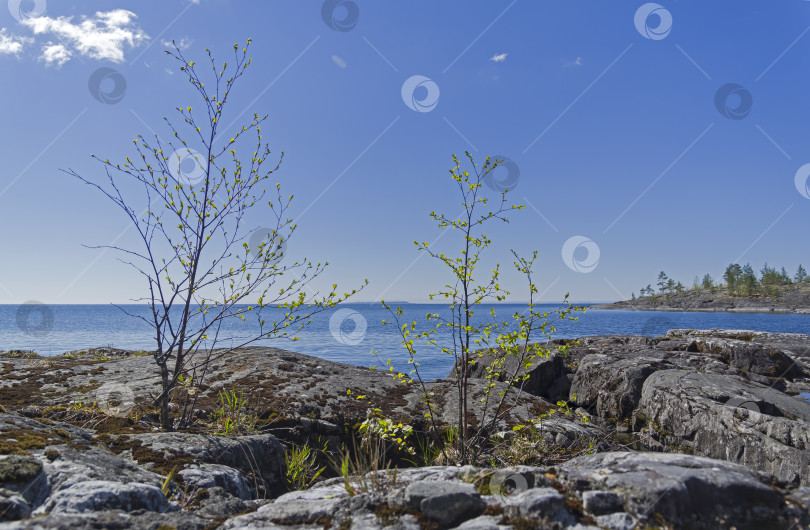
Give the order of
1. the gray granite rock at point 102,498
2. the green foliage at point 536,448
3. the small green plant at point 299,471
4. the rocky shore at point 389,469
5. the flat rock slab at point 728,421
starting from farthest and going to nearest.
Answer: the flat rock slab at point 728,421, the green foliage at point 536,448, the small green plant at point 299,471, the gray granite rock at point 102,498, the rocky shore at point 389,469

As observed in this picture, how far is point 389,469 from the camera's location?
4043 millimetres

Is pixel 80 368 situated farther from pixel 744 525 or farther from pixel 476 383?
pixel 744 525

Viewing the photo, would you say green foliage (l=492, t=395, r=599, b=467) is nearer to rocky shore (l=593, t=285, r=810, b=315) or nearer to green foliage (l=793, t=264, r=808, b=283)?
rocky shore (l=593, t=285, r=810, b=315)

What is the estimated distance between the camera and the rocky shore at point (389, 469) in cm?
299

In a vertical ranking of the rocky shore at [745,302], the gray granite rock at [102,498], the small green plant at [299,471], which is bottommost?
the small green plant at [299,471]

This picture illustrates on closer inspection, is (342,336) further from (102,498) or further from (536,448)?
(102,498)

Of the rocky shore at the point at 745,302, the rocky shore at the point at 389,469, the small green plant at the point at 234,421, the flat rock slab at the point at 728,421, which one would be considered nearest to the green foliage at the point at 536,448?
the rocky shore at the point at 389,469

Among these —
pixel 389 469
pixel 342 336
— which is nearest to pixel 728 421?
pixel 389 469

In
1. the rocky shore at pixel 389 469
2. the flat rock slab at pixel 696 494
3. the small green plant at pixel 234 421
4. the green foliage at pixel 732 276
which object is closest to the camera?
the flat rock slab at pixel 696 494

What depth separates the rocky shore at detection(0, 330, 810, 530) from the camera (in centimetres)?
299

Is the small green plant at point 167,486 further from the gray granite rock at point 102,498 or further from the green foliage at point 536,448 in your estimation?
the green foliage at point 536,448

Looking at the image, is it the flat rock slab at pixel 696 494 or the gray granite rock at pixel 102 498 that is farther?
the gray granite rock at pixel 102 498

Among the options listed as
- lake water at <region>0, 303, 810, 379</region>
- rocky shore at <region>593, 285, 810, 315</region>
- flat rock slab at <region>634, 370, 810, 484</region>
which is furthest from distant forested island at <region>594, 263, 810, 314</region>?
flat rock slab at <region>634, 370, 810, 484</region>

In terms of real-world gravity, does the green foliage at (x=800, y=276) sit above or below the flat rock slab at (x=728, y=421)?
above
